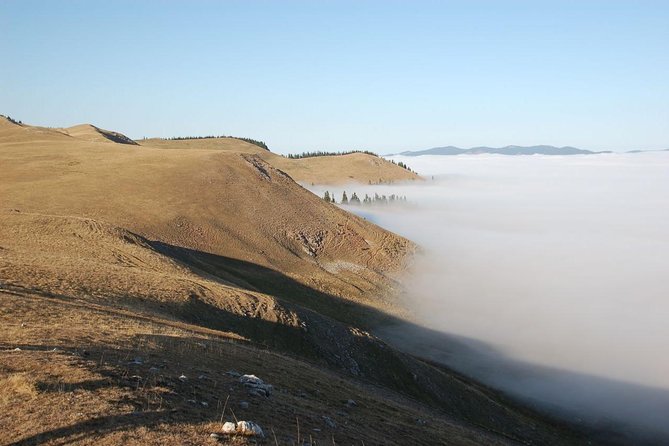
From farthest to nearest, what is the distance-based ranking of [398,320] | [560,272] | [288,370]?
[560,272] < [398,320] < [288,370]

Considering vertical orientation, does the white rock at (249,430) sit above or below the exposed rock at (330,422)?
above

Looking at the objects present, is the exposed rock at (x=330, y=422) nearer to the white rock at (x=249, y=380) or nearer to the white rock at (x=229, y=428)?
the white rock at (x=249, y=380)

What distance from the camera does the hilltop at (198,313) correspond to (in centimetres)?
1513

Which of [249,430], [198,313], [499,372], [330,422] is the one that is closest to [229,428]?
[249,430]

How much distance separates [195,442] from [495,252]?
149939 millimetres

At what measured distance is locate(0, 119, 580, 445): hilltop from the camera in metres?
15.1

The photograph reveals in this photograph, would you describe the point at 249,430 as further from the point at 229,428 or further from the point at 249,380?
Result: the point at 249,380

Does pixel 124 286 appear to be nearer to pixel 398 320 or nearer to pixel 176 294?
pixel 176 294

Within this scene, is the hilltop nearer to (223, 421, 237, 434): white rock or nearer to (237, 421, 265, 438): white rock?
(237, 421, 265, 438): white rock

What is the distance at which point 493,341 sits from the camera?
262 ft

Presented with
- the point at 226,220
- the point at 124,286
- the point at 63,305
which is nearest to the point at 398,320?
the point at 226,220

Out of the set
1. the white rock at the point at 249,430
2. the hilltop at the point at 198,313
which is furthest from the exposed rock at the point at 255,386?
the white rock at the point at 249,430

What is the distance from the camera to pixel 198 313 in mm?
35906

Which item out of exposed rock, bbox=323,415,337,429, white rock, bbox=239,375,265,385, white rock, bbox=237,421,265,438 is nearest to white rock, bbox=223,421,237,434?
white rock, bbox=237,421,265,438
